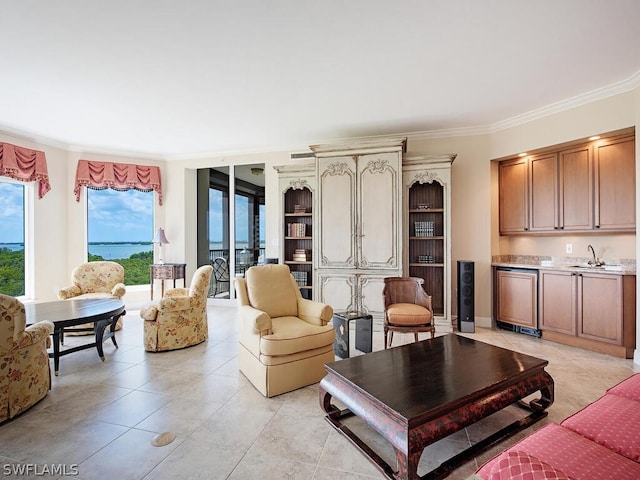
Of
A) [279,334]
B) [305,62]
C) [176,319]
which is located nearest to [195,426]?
[279,334]

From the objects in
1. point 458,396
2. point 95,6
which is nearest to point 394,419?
point 458,396

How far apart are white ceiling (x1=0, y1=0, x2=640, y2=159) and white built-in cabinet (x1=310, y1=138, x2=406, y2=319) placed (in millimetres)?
490

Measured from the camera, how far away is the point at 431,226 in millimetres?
4633

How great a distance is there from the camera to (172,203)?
241 inches

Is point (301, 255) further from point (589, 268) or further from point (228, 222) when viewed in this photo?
point (589, 268)

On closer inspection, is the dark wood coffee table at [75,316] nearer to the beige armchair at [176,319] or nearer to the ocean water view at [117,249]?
the beige armchair at [176,319]

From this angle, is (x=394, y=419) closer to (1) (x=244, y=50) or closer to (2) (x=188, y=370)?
(2) (x=188, y=370)

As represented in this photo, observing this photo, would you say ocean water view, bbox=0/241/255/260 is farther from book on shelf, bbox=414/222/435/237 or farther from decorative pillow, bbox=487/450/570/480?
decorative pillow, bbox=487/450/570/480

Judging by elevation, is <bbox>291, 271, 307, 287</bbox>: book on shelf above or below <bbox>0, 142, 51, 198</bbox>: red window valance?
below

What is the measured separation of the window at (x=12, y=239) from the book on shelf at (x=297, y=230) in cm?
415

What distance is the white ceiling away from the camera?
7.38 ft

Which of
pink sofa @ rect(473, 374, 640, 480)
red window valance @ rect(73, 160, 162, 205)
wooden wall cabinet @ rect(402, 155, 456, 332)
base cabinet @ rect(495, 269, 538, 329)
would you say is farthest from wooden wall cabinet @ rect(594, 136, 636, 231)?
red window valance @ rect(73, 160, 162, 205)

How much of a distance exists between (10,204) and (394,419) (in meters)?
6.17

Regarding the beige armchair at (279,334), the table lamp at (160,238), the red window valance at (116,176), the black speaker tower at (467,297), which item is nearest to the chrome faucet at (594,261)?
the black speaker tower at (467,297)
